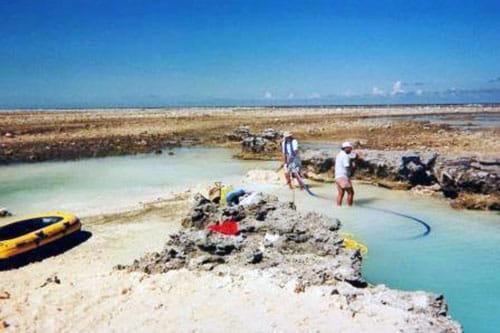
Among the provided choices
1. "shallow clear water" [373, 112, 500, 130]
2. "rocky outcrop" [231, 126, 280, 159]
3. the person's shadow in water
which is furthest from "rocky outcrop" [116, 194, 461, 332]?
"shallow clear water" [373, 112, 500, 130]

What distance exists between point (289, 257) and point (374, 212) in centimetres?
578

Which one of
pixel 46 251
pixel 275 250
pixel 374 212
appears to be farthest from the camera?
pixel 374 212

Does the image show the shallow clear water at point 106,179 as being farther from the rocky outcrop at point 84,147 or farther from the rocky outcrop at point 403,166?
the rocky outcrop at point 403,166

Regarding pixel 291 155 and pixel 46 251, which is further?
pixel 291 155

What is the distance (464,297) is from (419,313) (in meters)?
1.99

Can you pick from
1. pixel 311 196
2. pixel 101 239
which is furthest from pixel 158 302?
pixel 311 196

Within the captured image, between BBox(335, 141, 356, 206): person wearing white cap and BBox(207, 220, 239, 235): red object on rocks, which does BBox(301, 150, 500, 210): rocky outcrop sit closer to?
BBox(335, 141, 356, 206): person wearing white cap

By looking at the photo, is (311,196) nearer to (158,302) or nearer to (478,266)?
(478,266)

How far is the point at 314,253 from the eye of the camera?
30.0 ft

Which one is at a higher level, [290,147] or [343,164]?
[290,147]

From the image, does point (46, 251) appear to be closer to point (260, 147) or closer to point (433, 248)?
point (433, 248)

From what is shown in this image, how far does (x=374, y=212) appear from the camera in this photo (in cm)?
1376

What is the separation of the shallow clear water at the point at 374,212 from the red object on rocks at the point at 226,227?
278 cm

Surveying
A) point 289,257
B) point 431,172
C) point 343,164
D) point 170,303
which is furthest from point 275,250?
point 431,172
